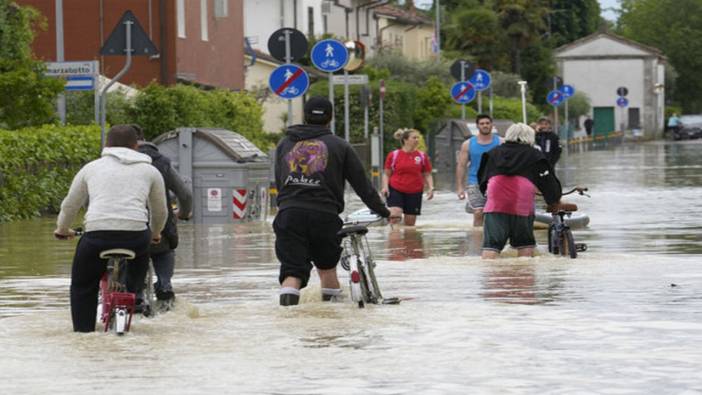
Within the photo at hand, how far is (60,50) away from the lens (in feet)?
103

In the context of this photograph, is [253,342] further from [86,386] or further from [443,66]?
[443,66]

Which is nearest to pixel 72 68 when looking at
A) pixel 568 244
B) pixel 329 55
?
pixel 329 55

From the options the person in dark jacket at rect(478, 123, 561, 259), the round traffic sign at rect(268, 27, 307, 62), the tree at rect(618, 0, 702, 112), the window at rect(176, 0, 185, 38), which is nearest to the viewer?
the person in dark jacket at rect(478, 123, 561, 259)

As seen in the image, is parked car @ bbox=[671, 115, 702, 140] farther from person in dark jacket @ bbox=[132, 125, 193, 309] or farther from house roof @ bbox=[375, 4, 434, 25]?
person in dark jacket @ bbox=[132, 125, 193, 309]

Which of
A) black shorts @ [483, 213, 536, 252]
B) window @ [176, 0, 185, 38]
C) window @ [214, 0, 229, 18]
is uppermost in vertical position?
window @ [214, 0, 229, 18]

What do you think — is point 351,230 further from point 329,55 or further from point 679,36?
point 679,36

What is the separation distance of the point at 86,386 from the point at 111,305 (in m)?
2.12

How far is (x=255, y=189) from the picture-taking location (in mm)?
28734

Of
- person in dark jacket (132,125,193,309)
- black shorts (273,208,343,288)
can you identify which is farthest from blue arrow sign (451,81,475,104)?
black shorts (273,208,343,288)

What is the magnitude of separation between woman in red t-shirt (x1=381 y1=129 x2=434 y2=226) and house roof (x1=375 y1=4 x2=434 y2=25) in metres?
63.8

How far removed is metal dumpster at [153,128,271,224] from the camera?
28.1 metres

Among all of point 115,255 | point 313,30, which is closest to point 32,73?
point 115,255

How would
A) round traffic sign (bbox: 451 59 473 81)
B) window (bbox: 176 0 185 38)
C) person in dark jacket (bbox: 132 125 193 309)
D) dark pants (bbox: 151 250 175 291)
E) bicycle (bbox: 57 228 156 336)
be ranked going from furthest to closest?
round traffic sign (bbox: 451 59 473 81) < window (bbox: 176 0 185 38) < dark pants (bbox: 151 250 175 291) < person in dark jacket (bbox: 132 125 193 309) < bicycle (bbox: 57 228 156 336)

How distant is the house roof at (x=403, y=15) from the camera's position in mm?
91250
